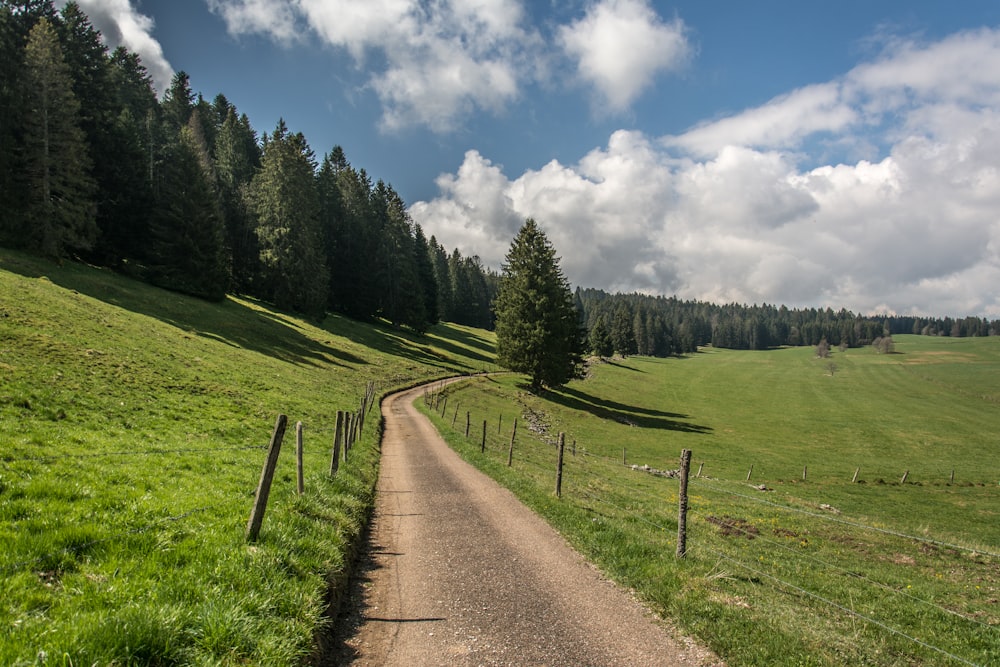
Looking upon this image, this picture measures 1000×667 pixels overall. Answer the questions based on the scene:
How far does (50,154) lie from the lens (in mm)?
37688

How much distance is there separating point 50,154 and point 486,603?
1973 inches

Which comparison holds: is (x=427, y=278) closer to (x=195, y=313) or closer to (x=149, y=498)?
(x=195, y=313)

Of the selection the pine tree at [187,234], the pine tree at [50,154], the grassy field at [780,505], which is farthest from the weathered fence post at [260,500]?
the pine tree at [187,234]

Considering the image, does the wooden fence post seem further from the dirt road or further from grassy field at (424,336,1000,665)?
grassy field at (424,336,1000,665)

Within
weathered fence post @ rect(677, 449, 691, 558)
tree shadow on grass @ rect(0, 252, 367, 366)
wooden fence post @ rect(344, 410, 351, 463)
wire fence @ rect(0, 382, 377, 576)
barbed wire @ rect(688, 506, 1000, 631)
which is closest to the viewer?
wire fence @ rect(0, 382, 377, 576)

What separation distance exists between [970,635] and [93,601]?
1347cm

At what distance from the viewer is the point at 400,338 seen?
234 feet

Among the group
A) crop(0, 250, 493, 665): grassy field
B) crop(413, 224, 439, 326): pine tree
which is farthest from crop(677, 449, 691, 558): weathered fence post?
crop(413, 224, 439, 326): pine tree

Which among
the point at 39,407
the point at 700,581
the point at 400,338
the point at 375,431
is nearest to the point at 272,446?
the point at 700,581

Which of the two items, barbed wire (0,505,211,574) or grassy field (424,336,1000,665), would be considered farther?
grassy field (424,336,1000,665)

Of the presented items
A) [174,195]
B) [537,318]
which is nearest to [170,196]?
[174,195]

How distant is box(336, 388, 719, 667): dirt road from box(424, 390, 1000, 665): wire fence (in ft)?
10.9

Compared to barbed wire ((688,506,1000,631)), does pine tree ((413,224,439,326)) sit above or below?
above

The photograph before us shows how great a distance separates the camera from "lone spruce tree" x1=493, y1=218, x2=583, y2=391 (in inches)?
2101
